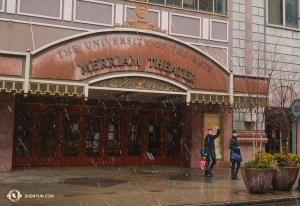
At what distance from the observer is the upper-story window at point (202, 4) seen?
570 inches

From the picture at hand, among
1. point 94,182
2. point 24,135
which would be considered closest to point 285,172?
point 94,182

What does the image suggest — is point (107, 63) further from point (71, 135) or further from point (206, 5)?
point (206, 5)

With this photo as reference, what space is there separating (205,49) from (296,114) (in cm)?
499

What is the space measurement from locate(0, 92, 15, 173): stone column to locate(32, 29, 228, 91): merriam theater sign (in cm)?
201

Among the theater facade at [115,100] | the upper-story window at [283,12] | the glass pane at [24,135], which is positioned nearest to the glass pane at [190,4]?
the theater facade at [115,100]

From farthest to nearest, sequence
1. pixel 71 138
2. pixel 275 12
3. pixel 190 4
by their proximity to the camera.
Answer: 1. pixel 275 12
2. pixel 190 4
3. pixel 71 138

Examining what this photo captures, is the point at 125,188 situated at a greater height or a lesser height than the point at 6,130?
lesser

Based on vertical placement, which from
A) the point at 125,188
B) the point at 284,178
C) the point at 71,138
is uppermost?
the point at 71,138

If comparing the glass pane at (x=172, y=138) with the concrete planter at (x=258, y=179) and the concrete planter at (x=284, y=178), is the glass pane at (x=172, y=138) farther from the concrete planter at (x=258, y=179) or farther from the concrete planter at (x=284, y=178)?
the concrete planter at (x=258, y=179)

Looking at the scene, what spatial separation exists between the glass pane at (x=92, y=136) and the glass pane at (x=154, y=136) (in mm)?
2186

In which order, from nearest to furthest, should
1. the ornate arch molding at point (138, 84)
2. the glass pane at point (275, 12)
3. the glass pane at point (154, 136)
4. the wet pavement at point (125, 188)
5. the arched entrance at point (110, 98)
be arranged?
the wet pavement at point (125, 188) → the arched entrance at point (110, 98) → the ornate arch molding at point (138, 84) → the glass pane at point (154, 136) → the glass pane at point (275, 12)

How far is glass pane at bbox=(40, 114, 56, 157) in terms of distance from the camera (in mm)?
14070

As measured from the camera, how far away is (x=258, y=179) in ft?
30.5

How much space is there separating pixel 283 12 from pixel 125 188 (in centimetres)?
1153
